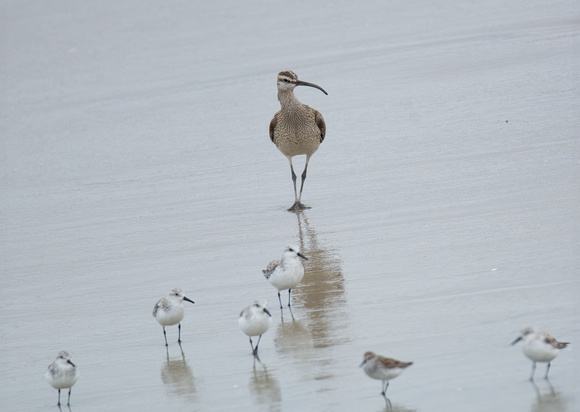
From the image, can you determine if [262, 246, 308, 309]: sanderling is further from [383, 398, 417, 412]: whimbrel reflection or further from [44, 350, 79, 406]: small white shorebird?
[383, 398, 417, 412]: whimbrel reflection

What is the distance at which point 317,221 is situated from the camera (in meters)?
11.1

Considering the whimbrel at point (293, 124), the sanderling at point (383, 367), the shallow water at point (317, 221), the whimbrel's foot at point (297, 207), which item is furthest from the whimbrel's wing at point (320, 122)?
the sanderling at point (383, 367)

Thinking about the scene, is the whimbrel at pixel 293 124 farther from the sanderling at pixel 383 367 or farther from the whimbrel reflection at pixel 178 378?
the sanderling at pixel 383 367

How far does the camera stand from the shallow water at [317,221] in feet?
23.2

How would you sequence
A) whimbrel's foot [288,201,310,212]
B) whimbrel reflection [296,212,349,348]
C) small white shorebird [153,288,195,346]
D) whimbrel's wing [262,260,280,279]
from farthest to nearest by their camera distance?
whimbrel's foot [288,201,310,212]
whimbrel's wing [262,260,280,279]
small white shorebird [153,288,195,346]
whimbrel reflection [296,212,349,348]

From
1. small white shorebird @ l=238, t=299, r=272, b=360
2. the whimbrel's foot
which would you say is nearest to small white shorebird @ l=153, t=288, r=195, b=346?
small white shorebird @ l=238, t=299, r=272, b=360

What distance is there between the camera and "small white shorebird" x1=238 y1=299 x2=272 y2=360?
738cm

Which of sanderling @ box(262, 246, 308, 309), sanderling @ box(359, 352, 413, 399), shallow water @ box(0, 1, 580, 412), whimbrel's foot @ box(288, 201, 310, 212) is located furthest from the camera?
whimbrel's foot @ box(288, 201, 310, 212)

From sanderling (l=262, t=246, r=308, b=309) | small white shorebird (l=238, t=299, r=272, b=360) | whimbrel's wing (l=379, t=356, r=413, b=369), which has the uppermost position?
sanderling (l=262, t=246, r=308, b=309)

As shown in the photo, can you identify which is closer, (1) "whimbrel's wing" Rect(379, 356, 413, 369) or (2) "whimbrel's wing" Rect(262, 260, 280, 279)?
(1) "whimbrel's wing" Rect(379, 356, 413, 369)

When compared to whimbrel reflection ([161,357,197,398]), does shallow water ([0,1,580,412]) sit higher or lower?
higher

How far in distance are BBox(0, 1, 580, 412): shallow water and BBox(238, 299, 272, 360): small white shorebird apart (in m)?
0.22

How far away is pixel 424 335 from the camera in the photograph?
721 cm

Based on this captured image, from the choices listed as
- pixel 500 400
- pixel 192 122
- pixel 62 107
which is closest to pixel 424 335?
pixel 500 400
